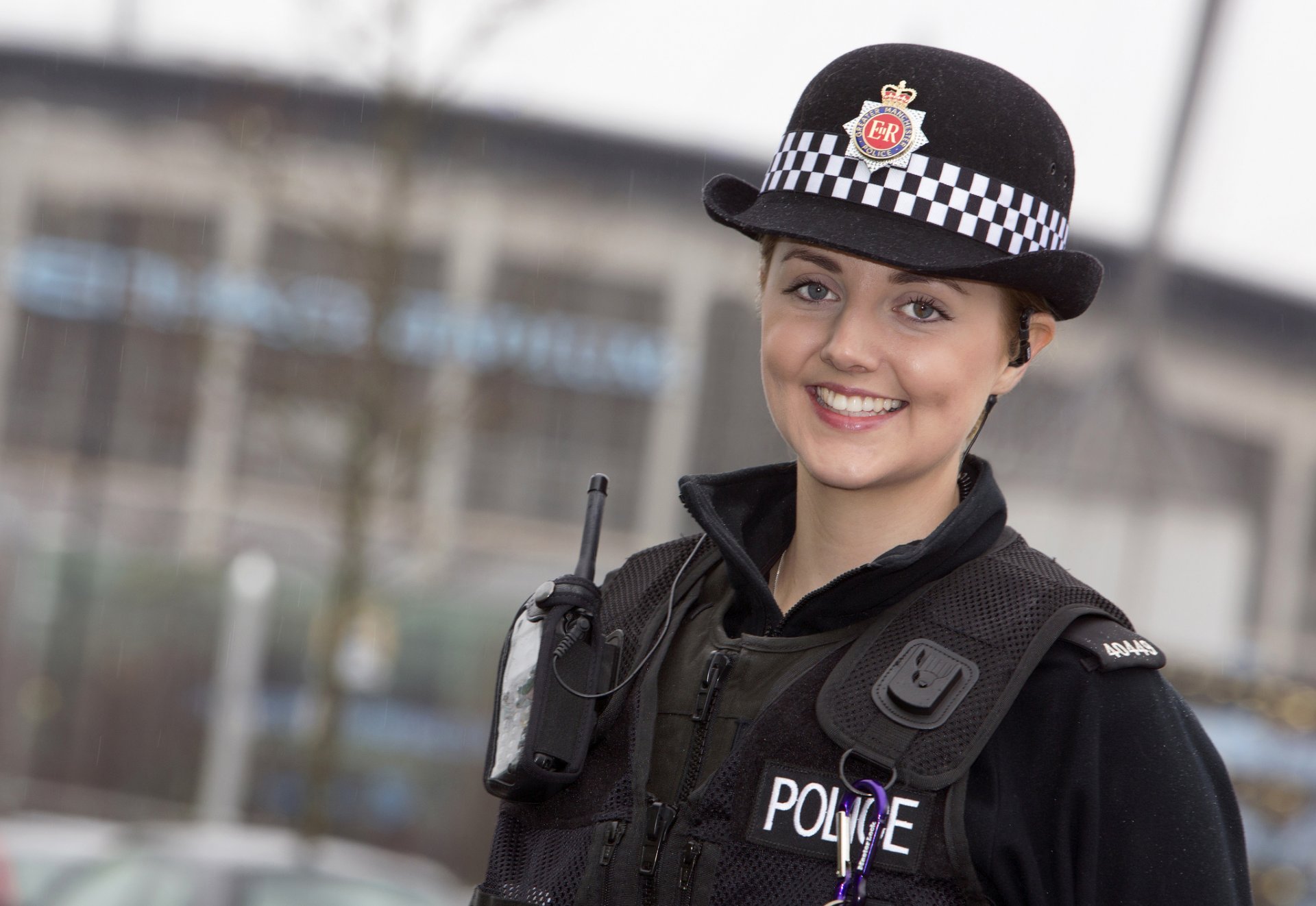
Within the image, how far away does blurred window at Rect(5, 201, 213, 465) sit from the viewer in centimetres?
1422

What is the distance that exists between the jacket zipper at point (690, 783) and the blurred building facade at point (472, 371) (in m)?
5.69

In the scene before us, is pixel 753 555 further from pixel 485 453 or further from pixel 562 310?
pixel 485 453

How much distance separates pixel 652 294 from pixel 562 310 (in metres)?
4.32

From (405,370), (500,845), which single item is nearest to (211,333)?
(405,370)

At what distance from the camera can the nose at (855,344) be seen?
1.72 meters

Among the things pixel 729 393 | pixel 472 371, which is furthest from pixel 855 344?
pixel 729 393

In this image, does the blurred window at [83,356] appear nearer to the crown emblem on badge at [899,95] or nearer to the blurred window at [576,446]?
the blurred window at [576,446]

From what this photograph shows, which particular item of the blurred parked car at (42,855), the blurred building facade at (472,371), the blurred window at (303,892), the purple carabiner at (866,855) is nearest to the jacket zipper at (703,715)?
the purple carabiner at (866,855)

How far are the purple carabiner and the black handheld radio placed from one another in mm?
388

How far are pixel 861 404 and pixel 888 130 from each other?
0.32 m

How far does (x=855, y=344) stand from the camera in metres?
1.72

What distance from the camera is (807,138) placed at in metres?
1.80

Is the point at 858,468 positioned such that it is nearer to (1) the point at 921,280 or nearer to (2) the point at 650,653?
(1) the point at 921,280

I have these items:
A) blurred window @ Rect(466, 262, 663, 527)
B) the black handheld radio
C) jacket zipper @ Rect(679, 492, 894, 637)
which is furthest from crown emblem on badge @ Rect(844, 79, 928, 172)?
blurred window @ Rect(466, 262, 663, 527)
